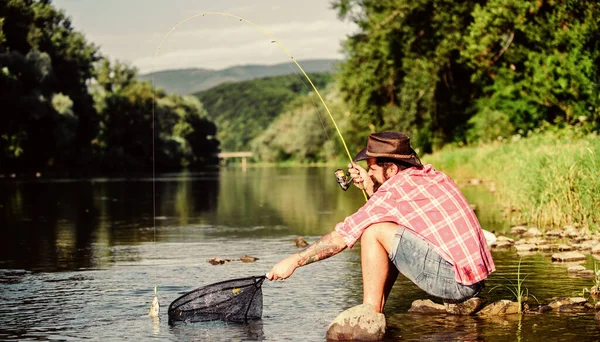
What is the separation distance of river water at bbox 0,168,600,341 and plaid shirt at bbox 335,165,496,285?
537mm

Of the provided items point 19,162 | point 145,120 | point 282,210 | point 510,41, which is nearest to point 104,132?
point 145,120

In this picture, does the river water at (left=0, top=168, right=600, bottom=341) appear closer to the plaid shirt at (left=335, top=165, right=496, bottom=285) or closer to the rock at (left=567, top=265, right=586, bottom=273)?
the rock at (left=567, top=265, right=586, bottom=273)

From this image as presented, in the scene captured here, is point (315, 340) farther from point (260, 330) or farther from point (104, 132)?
point (104, 132)

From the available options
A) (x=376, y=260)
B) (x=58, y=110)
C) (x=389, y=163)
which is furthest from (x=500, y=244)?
(x=58, y=110)

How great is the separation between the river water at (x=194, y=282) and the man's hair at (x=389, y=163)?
3.99ft

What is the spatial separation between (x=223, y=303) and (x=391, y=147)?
194 cm

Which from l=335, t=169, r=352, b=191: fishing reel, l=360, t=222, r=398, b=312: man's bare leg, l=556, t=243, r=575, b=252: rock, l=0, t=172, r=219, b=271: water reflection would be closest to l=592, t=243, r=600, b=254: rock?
l=556, t=243, r=575, b=252: rock

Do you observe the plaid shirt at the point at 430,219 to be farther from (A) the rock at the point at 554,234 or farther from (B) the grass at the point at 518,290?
(A) the rock at the point at 554,234

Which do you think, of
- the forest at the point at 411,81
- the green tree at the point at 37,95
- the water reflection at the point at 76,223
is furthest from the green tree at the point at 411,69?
the green tree at the point at 37,95

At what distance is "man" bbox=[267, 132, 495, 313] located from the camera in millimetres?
6777

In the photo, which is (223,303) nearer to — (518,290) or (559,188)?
(518,290)

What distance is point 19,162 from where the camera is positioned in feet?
198

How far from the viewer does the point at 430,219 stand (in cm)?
687

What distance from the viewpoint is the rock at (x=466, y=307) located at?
7570 millimetres
